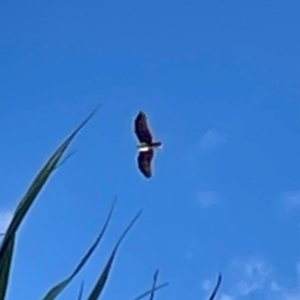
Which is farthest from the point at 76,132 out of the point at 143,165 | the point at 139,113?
the point at 143,165

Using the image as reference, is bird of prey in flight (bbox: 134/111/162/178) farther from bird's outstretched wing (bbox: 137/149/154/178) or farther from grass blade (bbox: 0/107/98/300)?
grass blade (bbox: 0/107/98/300)

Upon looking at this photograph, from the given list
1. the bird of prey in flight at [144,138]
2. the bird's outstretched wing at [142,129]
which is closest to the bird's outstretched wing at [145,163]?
the bird of prey in flight at [144,138]

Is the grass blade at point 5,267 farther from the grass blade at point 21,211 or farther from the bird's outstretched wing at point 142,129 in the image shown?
the bird's outstretched wing at point 142,129

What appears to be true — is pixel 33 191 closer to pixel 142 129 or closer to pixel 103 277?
pixel 103 277

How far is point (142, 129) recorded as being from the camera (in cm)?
153

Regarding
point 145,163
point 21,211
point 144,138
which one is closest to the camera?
point 21,211

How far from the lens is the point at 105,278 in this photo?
0.68 metres

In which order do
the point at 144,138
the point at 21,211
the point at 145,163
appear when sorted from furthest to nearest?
the point at 145,163 → the point at 144,138 → the point at 21,211

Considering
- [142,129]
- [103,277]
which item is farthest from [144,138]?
[103,277]

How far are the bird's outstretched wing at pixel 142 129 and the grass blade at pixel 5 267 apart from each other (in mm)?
805

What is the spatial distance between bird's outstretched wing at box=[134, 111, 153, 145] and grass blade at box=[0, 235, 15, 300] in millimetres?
805

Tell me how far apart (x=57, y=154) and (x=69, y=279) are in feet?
0.47

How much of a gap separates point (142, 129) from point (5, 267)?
36.3 inches

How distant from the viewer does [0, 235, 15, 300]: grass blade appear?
0.61m
